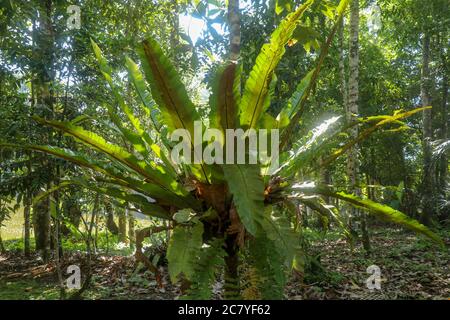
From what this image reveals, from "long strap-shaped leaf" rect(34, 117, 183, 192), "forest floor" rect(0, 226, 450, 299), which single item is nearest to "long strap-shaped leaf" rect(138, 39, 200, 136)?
"long strap-shaped leaf" rect(34, 117, 183, 192)

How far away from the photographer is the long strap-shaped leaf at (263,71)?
1.43 metres

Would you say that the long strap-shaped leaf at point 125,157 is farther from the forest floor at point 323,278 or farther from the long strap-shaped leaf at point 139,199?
the forest floor at point 323,278

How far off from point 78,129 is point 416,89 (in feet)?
52.4

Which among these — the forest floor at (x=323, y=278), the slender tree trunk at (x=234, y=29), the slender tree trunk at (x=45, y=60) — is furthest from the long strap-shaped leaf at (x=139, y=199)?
the slender tree trunk at (x=45, y=60)

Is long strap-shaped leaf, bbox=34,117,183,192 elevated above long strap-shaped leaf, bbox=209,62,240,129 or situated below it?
below

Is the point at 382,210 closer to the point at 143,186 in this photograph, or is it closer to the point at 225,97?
the point at 225,97

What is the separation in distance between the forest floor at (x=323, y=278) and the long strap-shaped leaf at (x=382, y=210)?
229 cm

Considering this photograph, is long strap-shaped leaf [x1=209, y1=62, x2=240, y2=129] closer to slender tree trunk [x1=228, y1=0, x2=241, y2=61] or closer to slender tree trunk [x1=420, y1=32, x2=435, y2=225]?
slender tree trunk [x1=228, y1=0, x2=241, y2=61]

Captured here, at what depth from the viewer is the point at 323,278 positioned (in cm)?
467

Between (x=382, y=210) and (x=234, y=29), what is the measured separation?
259cm

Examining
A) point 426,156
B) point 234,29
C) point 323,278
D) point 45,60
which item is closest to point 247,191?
point 234,29

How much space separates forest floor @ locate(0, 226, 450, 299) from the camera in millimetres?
4332

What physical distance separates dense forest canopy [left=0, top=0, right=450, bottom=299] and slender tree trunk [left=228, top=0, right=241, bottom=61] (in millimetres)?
15

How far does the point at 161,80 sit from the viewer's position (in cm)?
142
